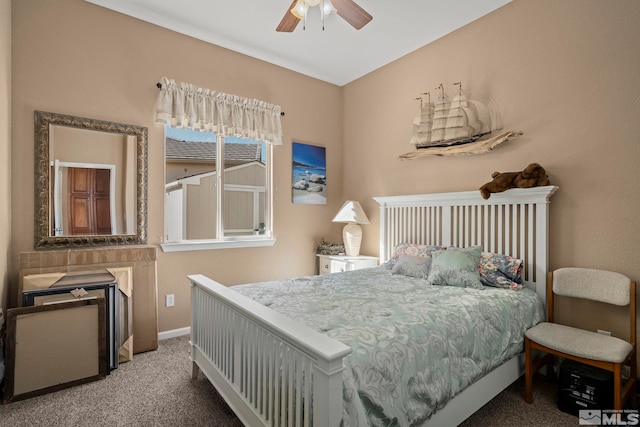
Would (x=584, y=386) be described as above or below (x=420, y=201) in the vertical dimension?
below

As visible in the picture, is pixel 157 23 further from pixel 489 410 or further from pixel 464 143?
pixel 489 410

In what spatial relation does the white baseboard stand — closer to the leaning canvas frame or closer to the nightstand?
the leaning canvas frame

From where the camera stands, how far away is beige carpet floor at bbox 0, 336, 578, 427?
72.8 inches

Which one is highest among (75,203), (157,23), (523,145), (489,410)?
(157,23)

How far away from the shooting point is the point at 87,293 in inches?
93.1

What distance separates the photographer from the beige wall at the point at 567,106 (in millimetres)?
2139

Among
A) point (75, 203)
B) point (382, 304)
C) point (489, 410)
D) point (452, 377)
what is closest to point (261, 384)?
point (382, 304)

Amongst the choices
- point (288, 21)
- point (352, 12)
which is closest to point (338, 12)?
point (352, 12)

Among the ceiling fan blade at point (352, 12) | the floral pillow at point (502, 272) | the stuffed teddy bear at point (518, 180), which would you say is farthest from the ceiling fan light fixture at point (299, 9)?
the floral pillow at point (502, 272)

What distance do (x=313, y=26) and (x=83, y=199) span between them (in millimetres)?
2598

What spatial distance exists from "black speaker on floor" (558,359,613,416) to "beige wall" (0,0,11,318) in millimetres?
3787

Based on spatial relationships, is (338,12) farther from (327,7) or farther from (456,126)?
(456,126)

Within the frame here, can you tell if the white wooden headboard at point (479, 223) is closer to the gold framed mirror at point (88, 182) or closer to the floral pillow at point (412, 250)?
the floral pillow at point (412, 250)

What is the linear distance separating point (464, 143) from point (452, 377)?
7.08 ft
